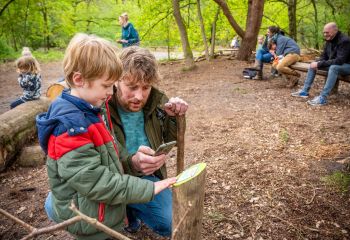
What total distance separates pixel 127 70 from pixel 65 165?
0.79m

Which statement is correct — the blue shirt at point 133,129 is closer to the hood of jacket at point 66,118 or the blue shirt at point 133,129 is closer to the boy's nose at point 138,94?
the boy's nose at point 138,94

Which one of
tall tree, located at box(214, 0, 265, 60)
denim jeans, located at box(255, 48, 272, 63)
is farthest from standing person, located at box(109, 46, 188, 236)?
tall tree, located at box(214, 0, 265, 60)

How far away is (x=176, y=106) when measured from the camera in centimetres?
219

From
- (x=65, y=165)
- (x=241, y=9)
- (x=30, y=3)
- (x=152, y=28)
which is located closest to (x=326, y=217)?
(x=65, y=165)

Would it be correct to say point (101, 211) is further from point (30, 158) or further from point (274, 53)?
point (274, 53)

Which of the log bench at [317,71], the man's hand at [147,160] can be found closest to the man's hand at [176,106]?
the man's hand at [147,160]

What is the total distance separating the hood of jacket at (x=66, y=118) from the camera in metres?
1.46

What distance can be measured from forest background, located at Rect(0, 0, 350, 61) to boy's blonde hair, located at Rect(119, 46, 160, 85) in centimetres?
813

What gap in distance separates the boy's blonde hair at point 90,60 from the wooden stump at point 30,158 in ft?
11.6

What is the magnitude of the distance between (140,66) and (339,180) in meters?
2.73

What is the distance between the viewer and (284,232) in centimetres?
285

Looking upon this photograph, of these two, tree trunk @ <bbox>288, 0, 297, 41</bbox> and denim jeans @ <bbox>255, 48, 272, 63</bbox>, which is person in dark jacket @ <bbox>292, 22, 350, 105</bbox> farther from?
tree trunk @ <bbox>288, 0, 297, 41</bbox>

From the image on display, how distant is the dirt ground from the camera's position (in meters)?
2.97

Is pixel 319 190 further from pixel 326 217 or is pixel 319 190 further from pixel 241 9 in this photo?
pixel 241 9
